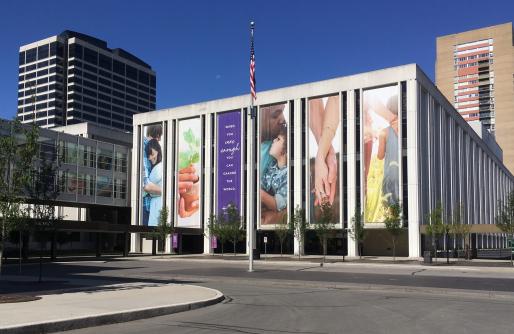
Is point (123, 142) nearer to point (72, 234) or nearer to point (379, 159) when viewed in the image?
point (72, 234)

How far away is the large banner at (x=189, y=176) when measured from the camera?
222 feet

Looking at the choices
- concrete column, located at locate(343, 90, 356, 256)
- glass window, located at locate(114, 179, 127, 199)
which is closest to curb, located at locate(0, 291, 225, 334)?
concrete column, located at locate(343, 90, 356, 256)

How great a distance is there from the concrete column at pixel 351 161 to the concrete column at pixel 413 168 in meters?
5.56

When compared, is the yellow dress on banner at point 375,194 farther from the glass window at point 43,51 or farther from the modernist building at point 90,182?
the glass window at point 43,51

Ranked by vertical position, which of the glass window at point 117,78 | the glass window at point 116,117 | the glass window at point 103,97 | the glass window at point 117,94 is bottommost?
the glass window at point 116,117

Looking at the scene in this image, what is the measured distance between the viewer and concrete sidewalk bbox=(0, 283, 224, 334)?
10.2 meters

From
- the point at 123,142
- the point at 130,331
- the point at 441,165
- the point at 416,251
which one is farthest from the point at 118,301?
the point at 123,142

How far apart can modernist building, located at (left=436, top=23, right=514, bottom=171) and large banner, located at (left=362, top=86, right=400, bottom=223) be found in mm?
111036

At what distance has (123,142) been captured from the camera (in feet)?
276

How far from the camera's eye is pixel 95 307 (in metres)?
12.6

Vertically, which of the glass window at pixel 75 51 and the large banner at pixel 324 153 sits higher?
the glass window at pixel 75 51

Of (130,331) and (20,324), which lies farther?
(130,331)

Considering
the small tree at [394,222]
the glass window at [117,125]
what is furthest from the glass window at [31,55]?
the small tree at [394,222]

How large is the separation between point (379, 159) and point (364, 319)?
144 feet
